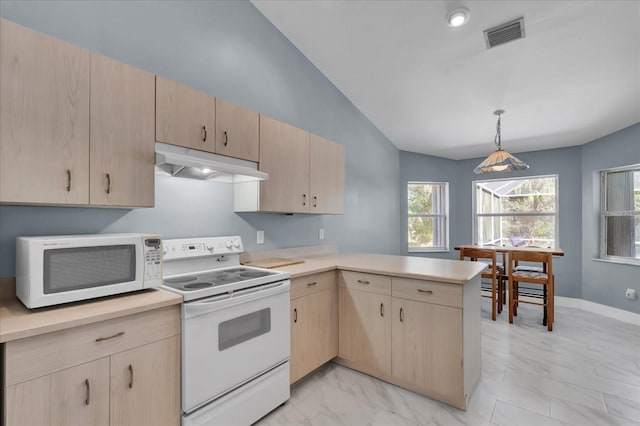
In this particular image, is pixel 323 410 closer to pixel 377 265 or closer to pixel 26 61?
pixel 377 265

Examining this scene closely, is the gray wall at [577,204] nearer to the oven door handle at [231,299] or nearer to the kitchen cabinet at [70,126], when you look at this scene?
the oven door handle at [231,299]

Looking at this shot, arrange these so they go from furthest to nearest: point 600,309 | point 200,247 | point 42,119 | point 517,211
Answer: point 517,211, point 600,309, point 200,247, point 42,119

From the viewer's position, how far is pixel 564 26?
2387 millimetres

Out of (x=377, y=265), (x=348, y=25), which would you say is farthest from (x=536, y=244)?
(x=348, y=25)

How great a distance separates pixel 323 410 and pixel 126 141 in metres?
2.10

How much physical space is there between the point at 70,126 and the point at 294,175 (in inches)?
64.1

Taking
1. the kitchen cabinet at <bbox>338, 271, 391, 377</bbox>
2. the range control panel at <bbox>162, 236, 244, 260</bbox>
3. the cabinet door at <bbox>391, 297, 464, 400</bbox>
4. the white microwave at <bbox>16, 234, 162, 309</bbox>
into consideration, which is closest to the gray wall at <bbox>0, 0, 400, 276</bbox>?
the range control panel at <bbox>162, 236, 244, 260</bbox>

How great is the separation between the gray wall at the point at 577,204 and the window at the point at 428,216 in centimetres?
13

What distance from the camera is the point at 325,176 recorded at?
314 centimetres

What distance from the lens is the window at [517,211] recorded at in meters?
5.08

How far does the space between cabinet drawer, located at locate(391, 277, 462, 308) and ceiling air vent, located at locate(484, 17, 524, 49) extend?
2.05 meters

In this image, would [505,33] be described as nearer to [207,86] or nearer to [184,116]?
[207,86]

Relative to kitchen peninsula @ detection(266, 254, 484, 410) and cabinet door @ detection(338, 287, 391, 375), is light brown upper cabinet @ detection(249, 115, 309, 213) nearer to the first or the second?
kitchen peninsula @ detection(266, 254, 484, 410)

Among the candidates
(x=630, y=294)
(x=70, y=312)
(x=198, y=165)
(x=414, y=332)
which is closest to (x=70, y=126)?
(x=198, y=165)
